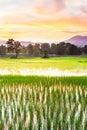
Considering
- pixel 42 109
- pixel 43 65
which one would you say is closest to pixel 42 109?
pixel 42 109

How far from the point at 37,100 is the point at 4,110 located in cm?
158

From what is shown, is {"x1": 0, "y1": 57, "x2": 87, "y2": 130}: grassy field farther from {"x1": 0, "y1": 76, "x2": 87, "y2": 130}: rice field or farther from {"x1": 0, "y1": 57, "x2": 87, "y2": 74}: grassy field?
{"x1": 0, "y1": 57, "x2": 87, "y2": 74}: grassy field

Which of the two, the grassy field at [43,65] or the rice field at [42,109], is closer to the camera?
the rice field at [42,109]

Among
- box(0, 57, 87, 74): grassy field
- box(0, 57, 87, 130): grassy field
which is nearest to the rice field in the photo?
box(0, 57, 87, 130): grassy field

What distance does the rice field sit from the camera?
310 inches

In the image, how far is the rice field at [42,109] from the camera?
7.88m

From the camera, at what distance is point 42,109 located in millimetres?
9227

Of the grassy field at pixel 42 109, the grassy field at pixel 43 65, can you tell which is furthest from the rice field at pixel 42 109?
the grassy field at pixel 43 65

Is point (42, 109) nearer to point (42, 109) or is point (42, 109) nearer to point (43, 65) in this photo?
point (42, 109)

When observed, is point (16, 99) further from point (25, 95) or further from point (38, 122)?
point (38, 122)

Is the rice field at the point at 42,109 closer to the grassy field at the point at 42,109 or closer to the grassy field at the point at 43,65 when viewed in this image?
the grassy field at the point at 42,109

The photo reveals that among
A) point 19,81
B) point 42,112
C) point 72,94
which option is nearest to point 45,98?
point 72,94

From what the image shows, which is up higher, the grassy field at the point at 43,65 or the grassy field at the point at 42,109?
the grassy field at the point at 42,109

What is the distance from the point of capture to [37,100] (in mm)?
10930
